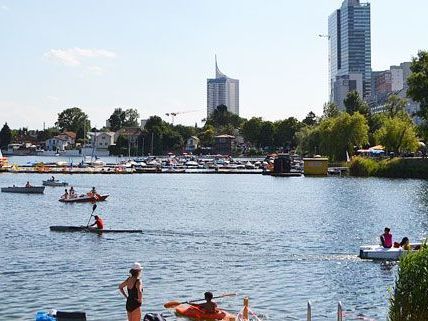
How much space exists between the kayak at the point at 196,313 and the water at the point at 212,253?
146 centimetres

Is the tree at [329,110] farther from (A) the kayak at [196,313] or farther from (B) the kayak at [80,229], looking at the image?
(A) the kayak at [196,313]

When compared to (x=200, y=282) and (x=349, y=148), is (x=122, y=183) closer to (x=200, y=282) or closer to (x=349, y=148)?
(x=349, y=148)

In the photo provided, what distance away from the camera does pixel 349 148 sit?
144000mm

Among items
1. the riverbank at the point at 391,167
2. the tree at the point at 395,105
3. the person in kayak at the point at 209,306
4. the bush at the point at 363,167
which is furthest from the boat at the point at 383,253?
the tree at the point at 395,105

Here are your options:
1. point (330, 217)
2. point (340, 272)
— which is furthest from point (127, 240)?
point (330, 217)

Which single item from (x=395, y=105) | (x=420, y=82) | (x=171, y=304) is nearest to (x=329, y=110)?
(x=395, y=105)

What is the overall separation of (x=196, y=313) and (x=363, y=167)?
10543cm

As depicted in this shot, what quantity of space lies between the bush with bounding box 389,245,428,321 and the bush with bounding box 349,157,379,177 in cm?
11117

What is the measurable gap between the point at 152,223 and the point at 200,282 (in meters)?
27.2

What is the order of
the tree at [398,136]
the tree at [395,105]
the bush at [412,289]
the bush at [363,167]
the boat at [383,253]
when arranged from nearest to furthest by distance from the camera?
the bush at [412,289] < the boat at [383,253] < the bush at [363,167] < the tree at [398,136] < the tree at [395,105]

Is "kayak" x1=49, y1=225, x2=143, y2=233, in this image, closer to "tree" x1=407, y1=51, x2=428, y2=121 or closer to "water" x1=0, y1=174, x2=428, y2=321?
"water" x1=0, y1=174, x2=428, y2=321

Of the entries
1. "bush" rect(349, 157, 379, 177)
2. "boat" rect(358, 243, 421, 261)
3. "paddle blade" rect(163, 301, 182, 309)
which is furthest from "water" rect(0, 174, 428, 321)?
"bush" rect(349, 157, 379, 177)

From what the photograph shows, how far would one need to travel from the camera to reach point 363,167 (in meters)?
127

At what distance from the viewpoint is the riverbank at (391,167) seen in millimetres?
118938
